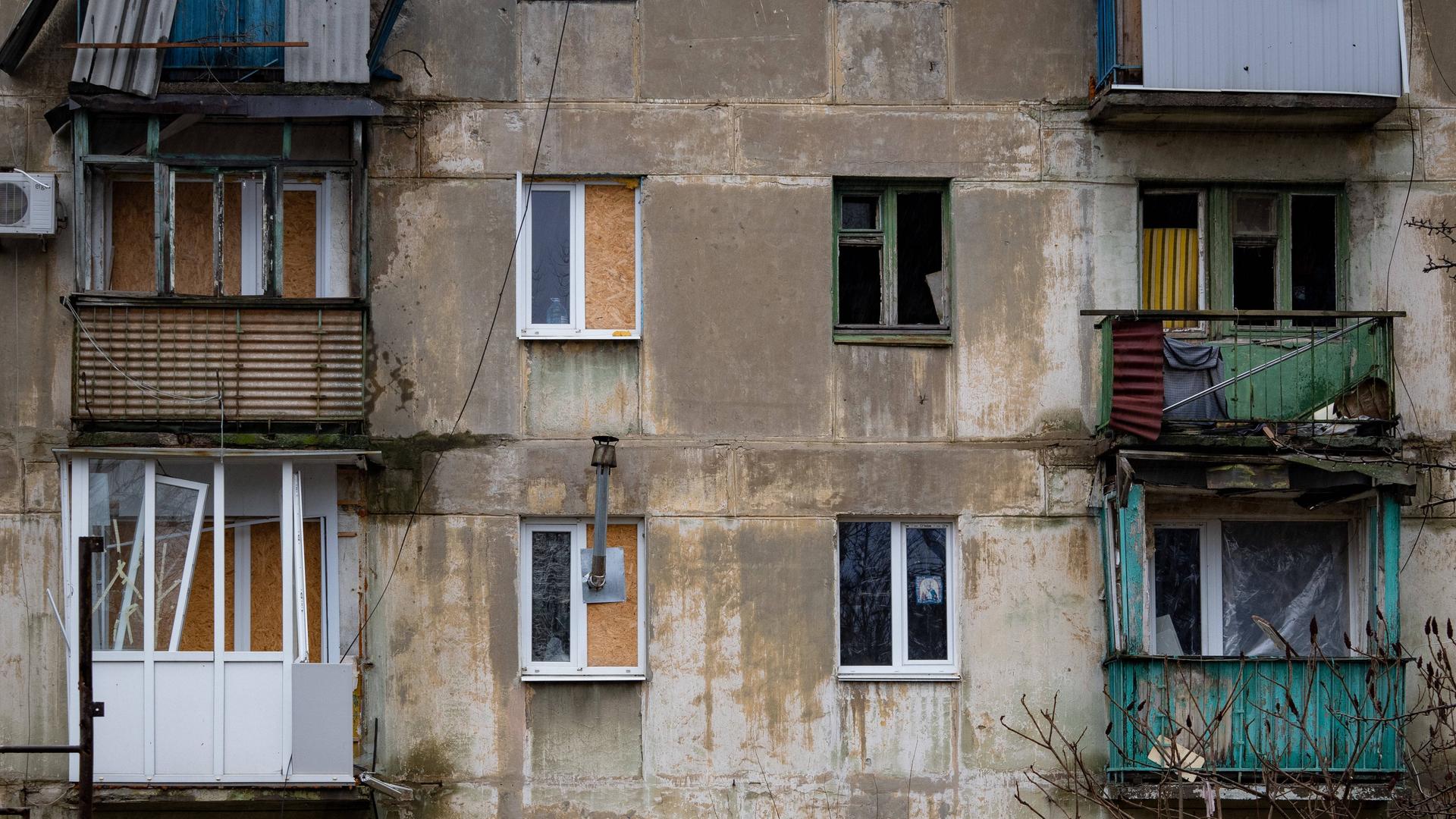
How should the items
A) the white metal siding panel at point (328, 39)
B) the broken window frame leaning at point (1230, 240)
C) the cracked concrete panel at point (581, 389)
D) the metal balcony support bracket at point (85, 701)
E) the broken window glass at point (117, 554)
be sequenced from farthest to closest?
1. the broken window frame leaning at point (1230, 240)
2. the cracked concrete panel at point (581, 389)
3. the white metal siding panel at point (328, 39)
4. the broken window glass at point (117, 554)
5. the metal balcony support bracket at point (85, 701)

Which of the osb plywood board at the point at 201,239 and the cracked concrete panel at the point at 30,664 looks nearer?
the cracked concrete panel at the point at 30,664

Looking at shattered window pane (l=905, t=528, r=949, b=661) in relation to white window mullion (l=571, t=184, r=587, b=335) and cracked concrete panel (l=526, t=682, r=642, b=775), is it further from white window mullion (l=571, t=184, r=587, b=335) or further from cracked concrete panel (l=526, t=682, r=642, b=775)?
white window mullion (l=571, t=184, r=587, b=335)

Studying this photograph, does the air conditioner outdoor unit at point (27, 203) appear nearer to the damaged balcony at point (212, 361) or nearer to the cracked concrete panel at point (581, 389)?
the damaged balcony at point (212, 361)

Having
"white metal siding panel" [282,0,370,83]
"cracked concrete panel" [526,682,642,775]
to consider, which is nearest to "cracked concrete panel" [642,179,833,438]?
"cracked concrete panel" [526,682,642,775]

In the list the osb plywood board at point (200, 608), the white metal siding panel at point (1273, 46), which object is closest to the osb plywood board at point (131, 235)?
the osb plywood board at point (200, 608)

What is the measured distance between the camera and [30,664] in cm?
1323

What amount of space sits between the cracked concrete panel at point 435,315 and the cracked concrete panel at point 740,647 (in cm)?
192

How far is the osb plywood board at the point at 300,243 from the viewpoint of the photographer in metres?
13.8

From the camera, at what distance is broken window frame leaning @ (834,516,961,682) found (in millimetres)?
13641

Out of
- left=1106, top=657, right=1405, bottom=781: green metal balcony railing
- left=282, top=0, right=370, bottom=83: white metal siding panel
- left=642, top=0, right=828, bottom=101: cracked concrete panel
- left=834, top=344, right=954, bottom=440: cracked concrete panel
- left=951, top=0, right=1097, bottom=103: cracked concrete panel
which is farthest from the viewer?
left=951, top=0, right=1097, bottom=103: cracked concrete panel

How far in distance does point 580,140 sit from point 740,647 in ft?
15.0

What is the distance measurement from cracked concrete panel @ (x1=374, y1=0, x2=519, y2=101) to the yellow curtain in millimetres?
5798

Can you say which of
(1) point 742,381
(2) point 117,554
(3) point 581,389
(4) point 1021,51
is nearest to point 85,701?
(2) point 117,554

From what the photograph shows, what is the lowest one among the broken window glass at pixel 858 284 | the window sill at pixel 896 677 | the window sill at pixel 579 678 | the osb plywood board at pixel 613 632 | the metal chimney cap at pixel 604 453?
the window sill at pixel 896 677
